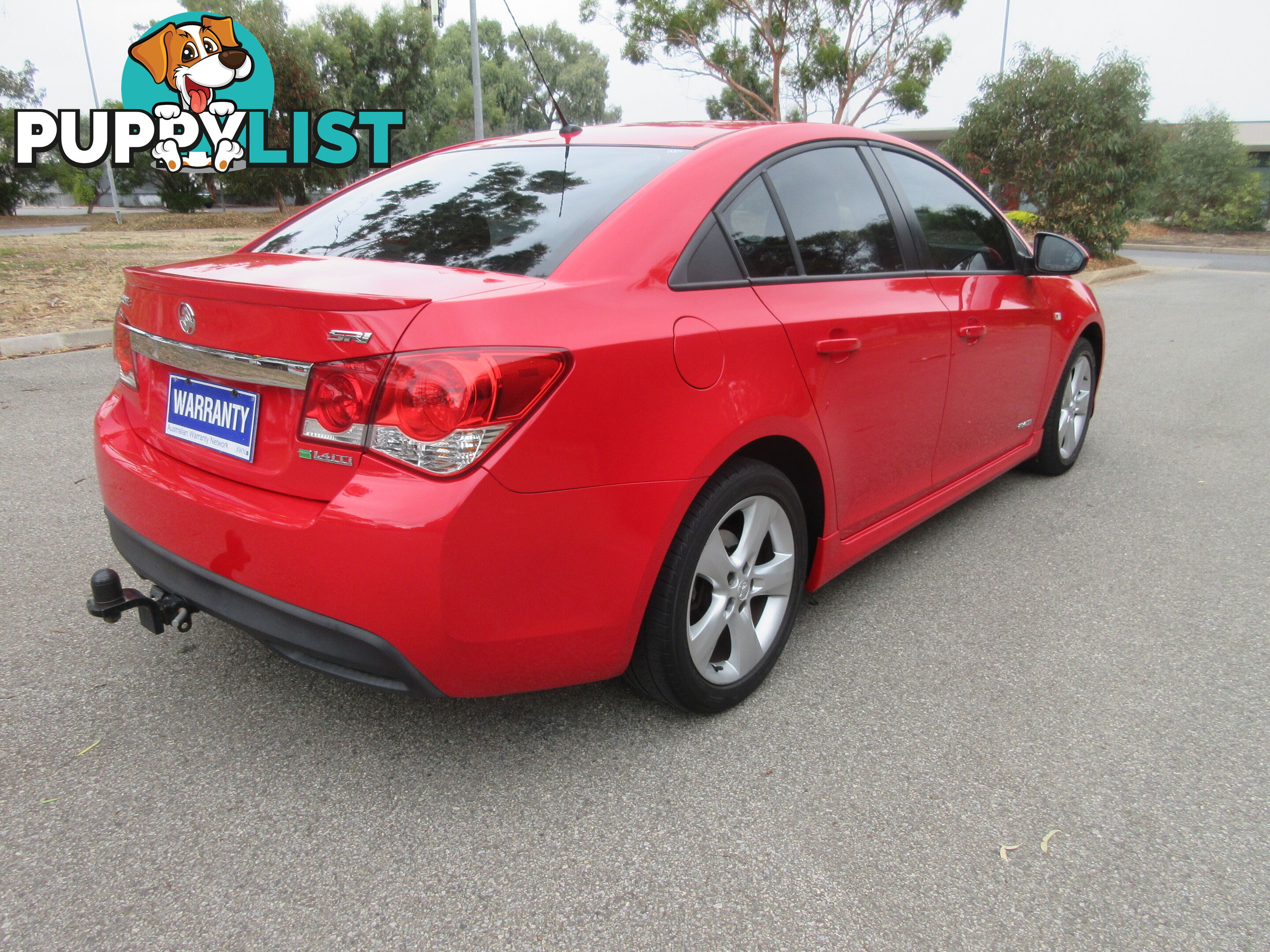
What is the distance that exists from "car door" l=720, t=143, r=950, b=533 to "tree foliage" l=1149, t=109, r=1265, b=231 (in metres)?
39.1

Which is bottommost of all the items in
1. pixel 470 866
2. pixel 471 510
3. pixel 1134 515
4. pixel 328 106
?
pixel 470 866

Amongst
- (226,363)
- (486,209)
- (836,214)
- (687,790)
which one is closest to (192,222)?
(486,209)

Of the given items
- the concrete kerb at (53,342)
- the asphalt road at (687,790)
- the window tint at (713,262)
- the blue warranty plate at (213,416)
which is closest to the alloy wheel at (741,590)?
the asphalt road at (687,790)

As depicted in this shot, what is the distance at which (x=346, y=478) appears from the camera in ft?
5.91

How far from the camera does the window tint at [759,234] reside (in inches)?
92.8

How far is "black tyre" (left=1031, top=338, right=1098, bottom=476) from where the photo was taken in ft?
14.2

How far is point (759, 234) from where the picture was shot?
2.43 meters

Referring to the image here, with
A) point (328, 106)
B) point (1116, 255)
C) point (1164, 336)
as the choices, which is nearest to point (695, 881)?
point (1164, 336)

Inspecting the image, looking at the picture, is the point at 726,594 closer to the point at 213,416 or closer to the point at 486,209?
the point at 486,209

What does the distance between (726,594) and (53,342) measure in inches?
286

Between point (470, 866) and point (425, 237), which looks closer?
point (470, 866)

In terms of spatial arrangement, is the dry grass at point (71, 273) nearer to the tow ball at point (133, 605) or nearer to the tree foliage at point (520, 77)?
the tow ball at point (133, 605)

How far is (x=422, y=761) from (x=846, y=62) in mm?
29472

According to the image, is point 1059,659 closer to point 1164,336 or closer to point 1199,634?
point 1199,634
